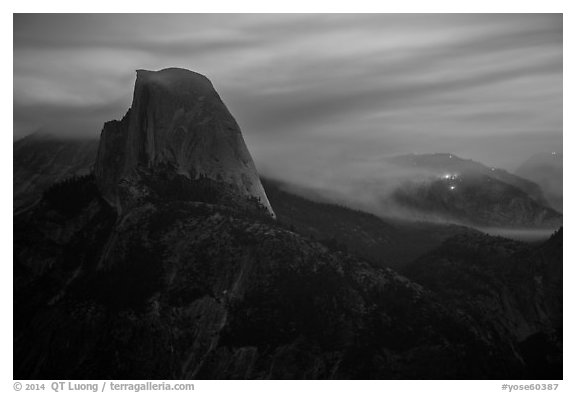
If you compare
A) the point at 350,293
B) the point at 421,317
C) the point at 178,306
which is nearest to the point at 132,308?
the point at 178,306

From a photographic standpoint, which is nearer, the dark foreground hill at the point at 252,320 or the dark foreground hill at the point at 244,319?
the dark foreground hill at the point at 252,320

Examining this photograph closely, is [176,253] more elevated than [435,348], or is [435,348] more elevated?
[176,253]

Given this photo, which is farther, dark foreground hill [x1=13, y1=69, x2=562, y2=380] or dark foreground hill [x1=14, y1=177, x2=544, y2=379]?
dark foreground hill [x1=14, y1=177, x2=544, y2=379]

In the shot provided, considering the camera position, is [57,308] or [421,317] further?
[57,308]

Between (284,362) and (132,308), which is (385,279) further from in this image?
(132,308)

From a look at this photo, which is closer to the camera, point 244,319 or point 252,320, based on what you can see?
point 252,320

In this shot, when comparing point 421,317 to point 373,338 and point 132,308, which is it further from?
point 132,308
